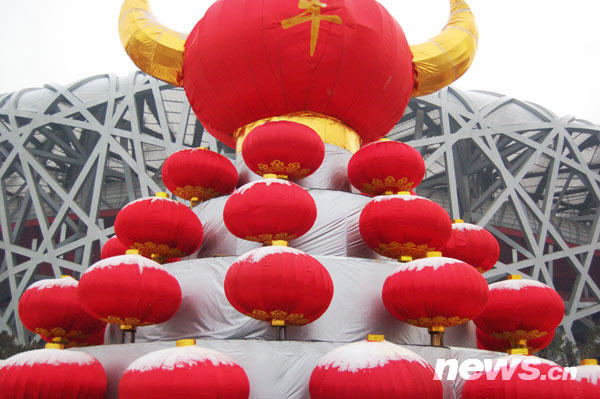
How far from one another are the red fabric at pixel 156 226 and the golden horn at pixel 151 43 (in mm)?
2083

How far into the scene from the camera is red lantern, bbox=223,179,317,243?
485cm

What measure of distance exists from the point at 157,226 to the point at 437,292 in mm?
2845

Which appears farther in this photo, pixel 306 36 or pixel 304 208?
pixel 306 36

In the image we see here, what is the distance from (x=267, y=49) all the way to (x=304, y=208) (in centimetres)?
207

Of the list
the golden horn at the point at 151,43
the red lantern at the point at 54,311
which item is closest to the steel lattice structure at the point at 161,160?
the golden horn at the point at 151,43

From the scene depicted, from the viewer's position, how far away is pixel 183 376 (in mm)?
3684

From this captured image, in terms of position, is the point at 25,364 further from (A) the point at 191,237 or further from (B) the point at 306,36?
(B) the point at 306,36

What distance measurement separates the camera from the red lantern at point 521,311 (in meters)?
5.60

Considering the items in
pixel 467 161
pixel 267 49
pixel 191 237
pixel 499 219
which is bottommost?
pixel 499 219

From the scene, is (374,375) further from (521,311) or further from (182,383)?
(521,311)

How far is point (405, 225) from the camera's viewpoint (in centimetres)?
518

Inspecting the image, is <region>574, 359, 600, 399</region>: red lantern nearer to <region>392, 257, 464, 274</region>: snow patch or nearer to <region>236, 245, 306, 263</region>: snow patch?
<region>392, 257, 464, 274</region>: snow patch

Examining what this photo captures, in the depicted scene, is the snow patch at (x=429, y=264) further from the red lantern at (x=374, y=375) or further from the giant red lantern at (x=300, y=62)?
the giant red lantern at (x=300, y=62)

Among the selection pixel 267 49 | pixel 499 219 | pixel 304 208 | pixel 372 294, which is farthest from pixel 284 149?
pixel 499 219
